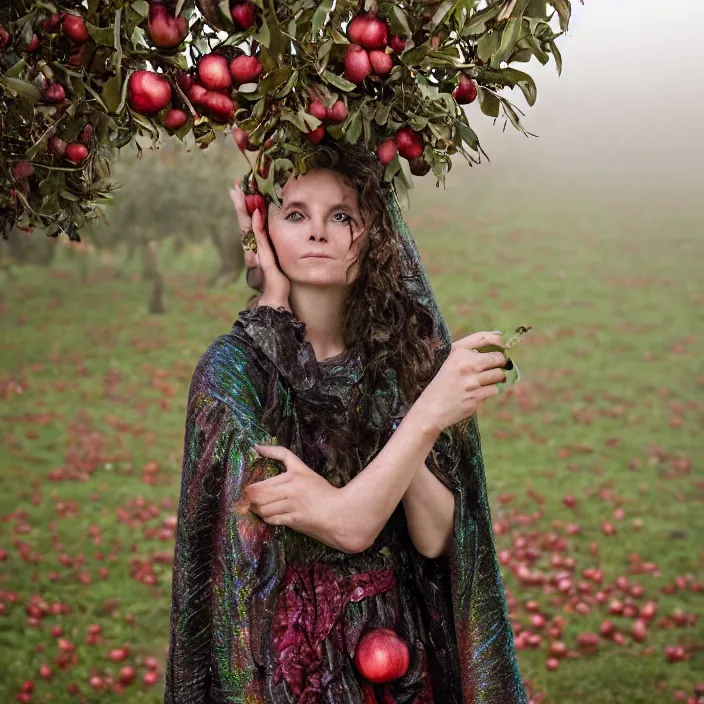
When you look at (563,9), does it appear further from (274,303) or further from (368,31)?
(274,303)

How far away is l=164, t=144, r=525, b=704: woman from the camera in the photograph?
1884 mm

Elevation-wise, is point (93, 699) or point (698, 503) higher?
point (698, 503)

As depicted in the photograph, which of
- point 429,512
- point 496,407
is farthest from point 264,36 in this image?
point 496,407

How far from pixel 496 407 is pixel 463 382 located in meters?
7.23

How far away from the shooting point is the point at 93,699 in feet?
15.3

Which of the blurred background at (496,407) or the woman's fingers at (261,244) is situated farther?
the blurred background at (496,407)

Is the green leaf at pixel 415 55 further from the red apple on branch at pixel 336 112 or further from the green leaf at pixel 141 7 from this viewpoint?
the green leaf at pixel 141 7

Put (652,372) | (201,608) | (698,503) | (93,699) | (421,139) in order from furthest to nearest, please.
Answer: (652,372)
(698,503)
(93,699)
(201,608)
(421,139)

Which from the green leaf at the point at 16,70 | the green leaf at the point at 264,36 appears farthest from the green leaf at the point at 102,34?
the green leaf at the point at 264,36

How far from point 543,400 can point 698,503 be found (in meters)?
2.16

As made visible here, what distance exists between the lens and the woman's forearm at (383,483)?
1.87 metres

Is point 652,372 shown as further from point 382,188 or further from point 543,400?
point 382,188

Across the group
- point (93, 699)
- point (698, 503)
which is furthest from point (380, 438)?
point (698, 503)

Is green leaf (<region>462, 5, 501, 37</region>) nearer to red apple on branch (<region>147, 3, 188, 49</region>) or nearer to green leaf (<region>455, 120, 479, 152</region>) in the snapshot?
green leaf (<region>455, 120, 479, 152</region>)
